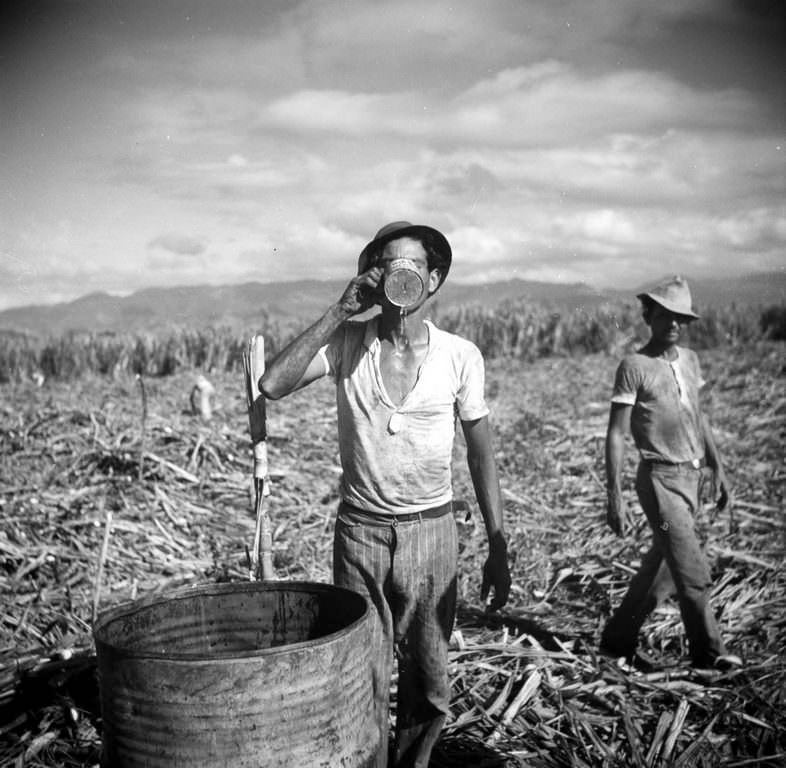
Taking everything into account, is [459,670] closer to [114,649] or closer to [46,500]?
[114,649]

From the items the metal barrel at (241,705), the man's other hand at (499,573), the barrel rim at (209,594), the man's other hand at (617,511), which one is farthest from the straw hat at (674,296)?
the metal barrel at (241,705)

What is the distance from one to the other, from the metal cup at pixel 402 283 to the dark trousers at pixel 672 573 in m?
2.03

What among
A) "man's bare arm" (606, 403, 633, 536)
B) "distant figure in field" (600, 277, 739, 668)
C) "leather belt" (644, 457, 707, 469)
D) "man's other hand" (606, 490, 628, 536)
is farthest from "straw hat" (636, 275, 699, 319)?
"man's other hand" (606, 490, 628, 536)

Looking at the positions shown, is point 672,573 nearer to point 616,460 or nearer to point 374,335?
point 616,460

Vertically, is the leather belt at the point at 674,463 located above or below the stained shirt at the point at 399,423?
below

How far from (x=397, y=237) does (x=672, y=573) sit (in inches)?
91.3

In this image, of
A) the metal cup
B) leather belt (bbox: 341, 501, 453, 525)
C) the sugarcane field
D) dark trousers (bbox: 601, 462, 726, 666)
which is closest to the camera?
the metal cup

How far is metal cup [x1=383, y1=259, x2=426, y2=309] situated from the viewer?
2672 mm

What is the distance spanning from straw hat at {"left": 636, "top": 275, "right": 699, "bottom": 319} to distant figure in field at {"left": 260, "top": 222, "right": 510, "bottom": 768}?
5.34 ft

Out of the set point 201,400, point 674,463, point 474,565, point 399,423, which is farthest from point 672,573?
point 201,400

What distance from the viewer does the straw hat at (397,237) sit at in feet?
9.29

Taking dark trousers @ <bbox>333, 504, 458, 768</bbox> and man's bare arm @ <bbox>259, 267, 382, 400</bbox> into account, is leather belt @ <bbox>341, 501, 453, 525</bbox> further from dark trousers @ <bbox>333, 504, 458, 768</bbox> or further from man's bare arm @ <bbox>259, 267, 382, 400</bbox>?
man's bare arm @ <bbox>259, 267, 382, 400</bbox>

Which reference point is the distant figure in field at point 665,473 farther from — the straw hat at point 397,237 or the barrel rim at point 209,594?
the barrel rim at point 209,594

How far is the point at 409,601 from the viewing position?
2855 millimetres
